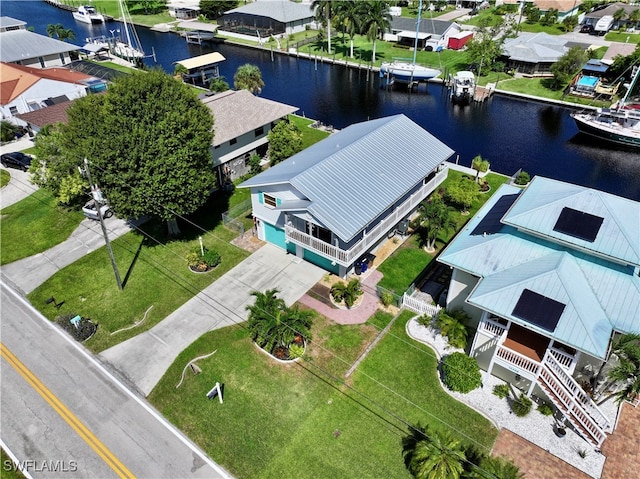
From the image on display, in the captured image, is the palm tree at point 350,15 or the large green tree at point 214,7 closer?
the palm tree at point 350,15

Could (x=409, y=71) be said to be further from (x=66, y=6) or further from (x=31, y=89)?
(x=66, y=6)

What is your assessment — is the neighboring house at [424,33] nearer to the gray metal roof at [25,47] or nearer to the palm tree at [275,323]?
the gray metal roof at [25,47]

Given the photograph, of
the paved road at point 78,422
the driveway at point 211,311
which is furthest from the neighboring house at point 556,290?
the paved road at point 78,422

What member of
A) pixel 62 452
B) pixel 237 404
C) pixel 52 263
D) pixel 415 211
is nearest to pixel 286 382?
pixel 237 404

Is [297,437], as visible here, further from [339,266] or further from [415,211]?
[415,211]

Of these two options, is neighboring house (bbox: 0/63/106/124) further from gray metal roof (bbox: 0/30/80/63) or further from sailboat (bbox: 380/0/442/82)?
sailboat (bbox: 380/0/442/82)

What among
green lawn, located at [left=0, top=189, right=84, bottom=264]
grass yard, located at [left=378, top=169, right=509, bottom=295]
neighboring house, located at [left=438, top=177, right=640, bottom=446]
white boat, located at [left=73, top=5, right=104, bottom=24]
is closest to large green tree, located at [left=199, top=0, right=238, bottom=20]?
white boat, located at [left=73, top=5, right=104, bottom=24]

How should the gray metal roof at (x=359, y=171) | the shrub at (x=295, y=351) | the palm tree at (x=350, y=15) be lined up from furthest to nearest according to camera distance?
the palm tree at (x=350, y=15)
the gray metal roof at (x=359, y=171)
the shrub at (x=295, y=351)
